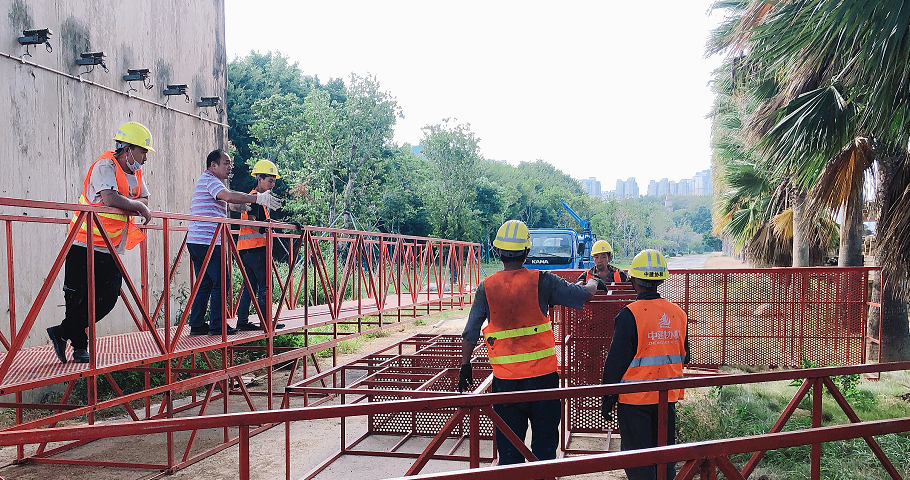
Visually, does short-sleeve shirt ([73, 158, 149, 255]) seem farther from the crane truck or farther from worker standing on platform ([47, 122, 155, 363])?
the crane truck

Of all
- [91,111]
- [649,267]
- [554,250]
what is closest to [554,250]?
[554,250]

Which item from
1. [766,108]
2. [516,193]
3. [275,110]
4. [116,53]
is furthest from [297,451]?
[516,193]

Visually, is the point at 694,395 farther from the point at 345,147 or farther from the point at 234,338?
the point at 345,147

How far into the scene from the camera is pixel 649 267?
4102 millimetres

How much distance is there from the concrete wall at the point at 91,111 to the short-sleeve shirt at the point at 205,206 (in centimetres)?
278

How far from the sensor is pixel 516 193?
62.1 meters

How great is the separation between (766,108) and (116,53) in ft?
32.9

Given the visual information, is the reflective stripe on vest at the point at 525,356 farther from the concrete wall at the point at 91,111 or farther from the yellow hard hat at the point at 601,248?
the concrete wall at the point at 91,111

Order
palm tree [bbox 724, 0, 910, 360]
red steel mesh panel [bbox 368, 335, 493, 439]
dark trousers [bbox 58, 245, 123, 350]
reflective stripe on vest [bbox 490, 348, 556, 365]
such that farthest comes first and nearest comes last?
red steel mesh panel [bbox 368, 335, 493, 439], palm tree [bbox 724, 0, 910, 360], dark trousers [bbox 58, 245, 123, 350], reflective stripe on vest [bbox 490, 348, 556, 365]

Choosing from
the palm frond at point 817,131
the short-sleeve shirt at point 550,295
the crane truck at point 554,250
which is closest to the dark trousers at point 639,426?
the short-sleeve shirt at point 550,295

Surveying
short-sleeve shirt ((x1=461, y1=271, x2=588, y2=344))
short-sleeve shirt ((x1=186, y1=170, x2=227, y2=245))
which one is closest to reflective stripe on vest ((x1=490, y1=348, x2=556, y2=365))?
short-sleeve shirt ((x1=461, y1=271, x2=588, y2=344))

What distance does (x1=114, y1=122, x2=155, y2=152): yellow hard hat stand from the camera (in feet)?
15.2

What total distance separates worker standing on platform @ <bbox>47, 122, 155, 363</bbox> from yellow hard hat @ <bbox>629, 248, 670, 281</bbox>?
3570mm

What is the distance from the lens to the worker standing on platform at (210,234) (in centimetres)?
588
